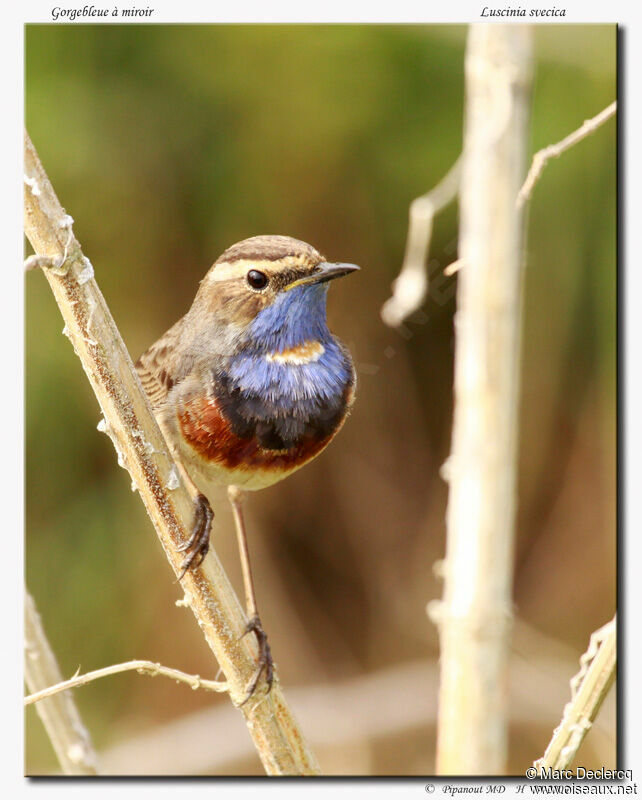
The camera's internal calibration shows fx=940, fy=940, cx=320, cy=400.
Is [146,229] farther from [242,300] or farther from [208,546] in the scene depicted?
[208,546]

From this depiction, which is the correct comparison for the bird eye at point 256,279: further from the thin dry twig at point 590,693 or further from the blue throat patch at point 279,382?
the thin dry twig at point 590,693

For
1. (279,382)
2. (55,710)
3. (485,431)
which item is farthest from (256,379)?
(55,710)

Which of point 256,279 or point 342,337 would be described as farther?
point 342,337

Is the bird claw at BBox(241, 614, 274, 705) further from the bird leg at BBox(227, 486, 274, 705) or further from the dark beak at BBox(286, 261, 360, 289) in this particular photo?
the dark beak at BBox(286, 261, 360, 289)

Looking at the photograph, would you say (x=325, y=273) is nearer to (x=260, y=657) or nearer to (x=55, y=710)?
(x=260, y=657)

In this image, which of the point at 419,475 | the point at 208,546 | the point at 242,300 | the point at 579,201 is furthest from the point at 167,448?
the point at 579,201
